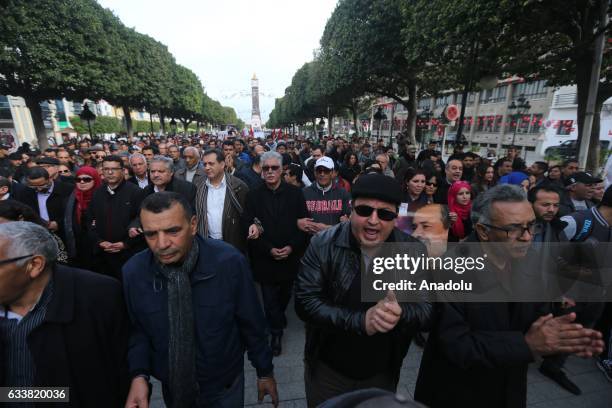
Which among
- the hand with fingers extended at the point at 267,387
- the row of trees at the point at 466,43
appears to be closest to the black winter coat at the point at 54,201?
the hand with fingers extended at the point at 267,387

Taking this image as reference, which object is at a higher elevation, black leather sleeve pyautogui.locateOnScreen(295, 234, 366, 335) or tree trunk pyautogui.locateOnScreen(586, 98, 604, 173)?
tree trunk pyautogui.locateOnScreen(586, 98, 604, 173)

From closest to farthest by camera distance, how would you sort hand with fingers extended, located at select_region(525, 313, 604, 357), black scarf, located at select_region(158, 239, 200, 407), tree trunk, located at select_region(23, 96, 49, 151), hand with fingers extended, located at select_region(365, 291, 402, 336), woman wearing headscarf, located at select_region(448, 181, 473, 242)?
hand with fingers extended, located at select_region(525, 313, 604, 357) → hand with fingers extended, located at select_region(365, 291, 402, 336) → black scarf, located at select_region(158, 239, 200, 407) → woman wearing headscarf, located at select_region(448, 181, 473, 242) → tree trunk, located at select_region(23, 96, 49, 151)

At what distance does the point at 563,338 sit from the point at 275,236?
2776 mm

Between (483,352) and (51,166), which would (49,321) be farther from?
(51,166)

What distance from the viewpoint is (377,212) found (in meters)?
1.80

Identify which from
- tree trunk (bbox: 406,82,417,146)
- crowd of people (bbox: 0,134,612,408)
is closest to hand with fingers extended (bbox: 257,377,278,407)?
crowd of people (bbox: 0,134,612,408)

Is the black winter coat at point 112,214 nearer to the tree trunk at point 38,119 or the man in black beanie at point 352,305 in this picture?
the man in black beanie at point 352,305

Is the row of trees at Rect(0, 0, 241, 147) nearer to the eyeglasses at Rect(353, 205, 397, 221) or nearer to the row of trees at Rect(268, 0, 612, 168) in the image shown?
the row of trees at Rect(268, 0, 612, 168)

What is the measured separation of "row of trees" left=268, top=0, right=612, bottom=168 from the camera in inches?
325

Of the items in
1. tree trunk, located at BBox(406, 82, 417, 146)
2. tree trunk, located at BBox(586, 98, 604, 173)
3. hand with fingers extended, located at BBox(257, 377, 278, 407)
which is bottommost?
hand with fingers extended, located at BBox(257, 377, 278, 407)

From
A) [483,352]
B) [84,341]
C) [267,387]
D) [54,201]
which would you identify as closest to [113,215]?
[54,201]

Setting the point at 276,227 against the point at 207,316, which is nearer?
the point at 207,316

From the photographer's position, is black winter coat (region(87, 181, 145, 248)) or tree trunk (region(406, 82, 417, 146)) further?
tree trunk (region(406, 82, 417, 146))

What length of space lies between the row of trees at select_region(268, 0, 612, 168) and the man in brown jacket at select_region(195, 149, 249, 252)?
7.91 m
